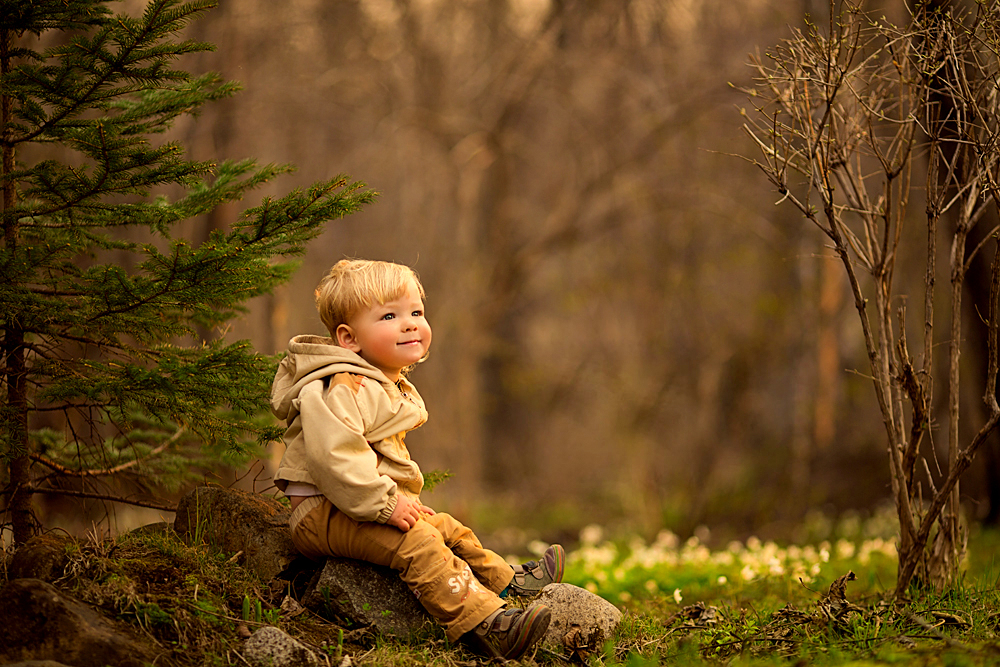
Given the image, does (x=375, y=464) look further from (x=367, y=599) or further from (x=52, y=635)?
(x=52, y=635)

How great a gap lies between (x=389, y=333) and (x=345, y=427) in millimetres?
491

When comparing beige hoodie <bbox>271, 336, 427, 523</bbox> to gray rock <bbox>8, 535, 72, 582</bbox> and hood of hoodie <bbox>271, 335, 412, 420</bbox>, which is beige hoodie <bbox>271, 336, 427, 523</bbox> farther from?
gray rock <bbox>8, 535, 72, 582</bbox>

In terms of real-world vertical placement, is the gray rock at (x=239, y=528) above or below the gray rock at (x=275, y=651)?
above

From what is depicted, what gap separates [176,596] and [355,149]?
9266mm

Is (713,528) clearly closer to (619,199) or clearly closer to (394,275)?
(619,199)

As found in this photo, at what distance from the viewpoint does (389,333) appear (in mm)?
3363

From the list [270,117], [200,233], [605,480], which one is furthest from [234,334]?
[605,480]

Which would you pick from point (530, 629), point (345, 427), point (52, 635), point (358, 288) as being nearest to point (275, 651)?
point (52, 635)

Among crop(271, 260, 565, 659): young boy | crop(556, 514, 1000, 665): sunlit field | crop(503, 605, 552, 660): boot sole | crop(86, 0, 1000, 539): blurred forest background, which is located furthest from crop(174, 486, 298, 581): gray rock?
crop(86, 0, 1000, 539): blurred forest background

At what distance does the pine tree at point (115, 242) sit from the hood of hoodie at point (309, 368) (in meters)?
0.18

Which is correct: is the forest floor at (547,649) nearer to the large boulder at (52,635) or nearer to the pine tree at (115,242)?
the large boulder at (52,635)

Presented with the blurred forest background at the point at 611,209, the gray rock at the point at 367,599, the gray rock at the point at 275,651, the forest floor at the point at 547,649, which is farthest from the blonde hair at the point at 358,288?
the blurred forest background at the point at 611,209

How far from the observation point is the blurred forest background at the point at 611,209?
396 inches

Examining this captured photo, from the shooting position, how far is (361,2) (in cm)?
1004
